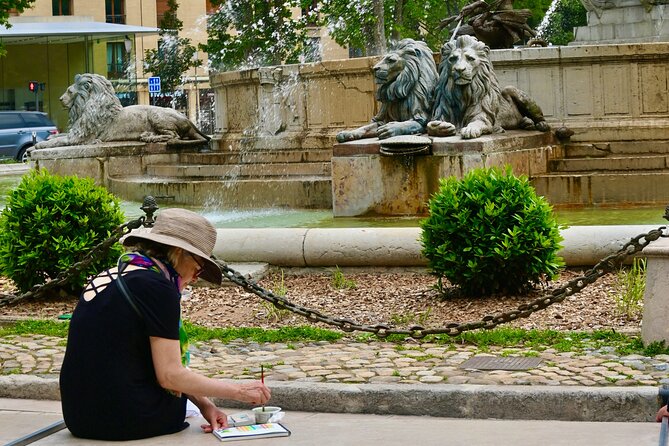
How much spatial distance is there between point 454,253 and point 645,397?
3.31 m

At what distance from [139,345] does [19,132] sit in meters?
32.8

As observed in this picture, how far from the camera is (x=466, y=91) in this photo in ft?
48.0

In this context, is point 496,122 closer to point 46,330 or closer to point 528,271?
point 528,271

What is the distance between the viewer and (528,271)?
9.34 meters

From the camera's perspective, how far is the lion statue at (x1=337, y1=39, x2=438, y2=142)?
14.7 metres

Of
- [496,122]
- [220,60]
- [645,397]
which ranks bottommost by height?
[645,397]

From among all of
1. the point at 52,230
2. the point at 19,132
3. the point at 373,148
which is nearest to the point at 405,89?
the point at 373,148

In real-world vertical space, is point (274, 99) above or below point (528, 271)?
above

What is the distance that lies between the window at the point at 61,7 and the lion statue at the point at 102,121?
48690 mm

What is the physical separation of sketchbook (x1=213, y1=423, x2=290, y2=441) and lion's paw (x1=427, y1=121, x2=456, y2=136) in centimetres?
891

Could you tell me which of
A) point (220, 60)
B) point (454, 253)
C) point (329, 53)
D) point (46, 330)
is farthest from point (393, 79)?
point (329, 53)

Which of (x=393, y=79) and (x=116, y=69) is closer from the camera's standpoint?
(x=393, y=79)

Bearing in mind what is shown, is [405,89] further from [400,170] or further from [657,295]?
[657,295]

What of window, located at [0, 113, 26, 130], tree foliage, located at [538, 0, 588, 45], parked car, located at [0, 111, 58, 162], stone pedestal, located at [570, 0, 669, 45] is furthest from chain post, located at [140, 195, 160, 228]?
tree foliage, located at [538, 0, 588, 45]
